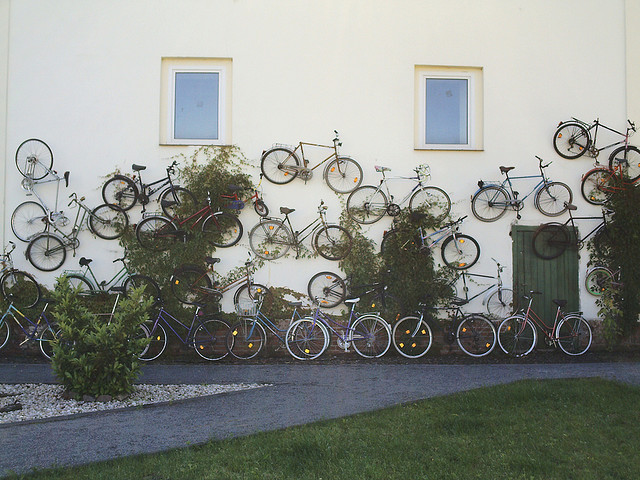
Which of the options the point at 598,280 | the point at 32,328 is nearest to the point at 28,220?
the point at 32,328

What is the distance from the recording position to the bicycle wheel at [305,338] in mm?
9859

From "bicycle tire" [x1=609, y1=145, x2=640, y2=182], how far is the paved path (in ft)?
11.0

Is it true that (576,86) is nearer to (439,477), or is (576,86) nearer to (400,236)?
(400,236)

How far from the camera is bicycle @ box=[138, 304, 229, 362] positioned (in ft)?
32.2

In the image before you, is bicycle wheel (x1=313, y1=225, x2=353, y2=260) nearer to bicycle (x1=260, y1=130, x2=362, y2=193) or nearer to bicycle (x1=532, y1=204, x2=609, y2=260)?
bicycle (x1=260, y1=130, x2=362, y2=193)

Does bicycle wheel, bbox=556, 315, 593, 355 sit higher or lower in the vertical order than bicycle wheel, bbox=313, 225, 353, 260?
lower

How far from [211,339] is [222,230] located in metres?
1.77

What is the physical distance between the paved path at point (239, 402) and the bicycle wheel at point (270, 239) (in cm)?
191

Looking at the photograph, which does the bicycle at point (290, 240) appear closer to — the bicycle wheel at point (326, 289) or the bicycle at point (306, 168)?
the bicycle wheel at point (326, 289)

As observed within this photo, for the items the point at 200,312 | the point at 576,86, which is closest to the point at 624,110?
the point at 576,86

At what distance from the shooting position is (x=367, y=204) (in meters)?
10.3

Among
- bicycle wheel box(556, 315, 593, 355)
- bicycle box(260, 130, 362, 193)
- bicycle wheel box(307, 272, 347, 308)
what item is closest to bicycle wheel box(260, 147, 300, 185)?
bicycle box(260, 130, 362, 193)

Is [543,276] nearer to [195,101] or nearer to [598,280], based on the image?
[598,280]

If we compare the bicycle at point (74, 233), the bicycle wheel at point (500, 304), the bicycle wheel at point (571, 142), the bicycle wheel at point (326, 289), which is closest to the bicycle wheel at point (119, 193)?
the bicycle at point (74, 233)
